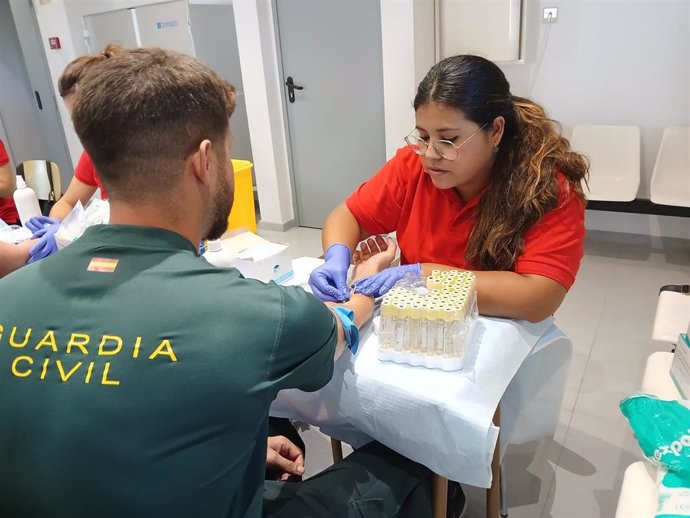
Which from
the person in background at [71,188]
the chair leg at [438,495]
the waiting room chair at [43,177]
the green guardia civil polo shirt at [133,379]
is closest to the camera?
the green guardia civil polo shirt at [133,379]

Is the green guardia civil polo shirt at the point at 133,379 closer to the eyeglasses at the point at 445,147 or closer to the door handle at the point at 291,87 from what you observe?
the eyeglasses at the point at 445,147

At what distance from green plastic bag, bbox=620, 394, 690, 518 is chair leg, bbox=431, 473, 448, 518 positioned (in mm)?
398

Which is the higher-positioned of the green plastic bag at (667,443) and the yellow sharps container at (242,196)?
the yellow sharps container at (242,196)

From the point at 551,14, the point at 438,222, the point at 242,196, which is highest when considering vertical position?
the point at 551,14

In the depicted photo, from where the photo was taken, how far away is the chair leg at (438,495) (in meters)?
1.12

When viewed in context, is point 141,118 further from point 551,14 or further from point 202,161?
point 551,14

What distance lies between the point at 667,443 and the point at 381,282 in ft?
2.20

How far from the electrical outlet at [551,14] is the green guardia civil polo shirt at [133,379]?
321 centimetres

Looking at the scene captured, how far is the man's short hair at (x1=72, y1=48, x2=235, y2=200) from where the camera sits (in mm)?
793

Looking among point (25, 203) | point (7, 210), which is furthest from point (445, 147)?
point (7, 210)

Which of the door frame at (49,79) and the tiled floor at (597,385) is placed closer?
the tiled floor at (597,385)

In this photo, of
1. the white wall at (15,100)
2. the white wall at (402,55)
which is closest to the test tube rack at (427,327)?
the white wall at (402,55)

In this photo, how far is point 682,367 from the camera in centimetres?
121

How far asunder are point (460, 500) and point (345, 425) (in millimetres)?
533
